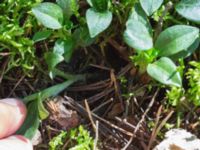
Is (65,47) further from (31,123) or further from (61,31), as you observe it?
(31,123)

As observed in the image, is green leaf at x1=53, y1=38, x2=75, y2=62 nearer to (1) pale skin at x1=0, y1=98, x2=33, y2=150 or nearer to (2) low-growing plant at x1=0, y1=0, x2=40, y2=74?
(2) low-growing plant at x1=0, y1=0, x2=40, y2=74

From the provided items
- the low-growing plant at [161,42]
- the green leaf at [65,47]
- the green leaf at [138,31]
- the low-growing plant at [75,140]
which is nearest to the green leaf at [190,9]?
the low-growing plant at [161,42]

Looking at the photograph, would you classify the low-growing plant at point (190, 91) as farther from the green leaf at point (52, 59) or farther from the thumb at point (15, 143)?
the thumb at point (15, 143)

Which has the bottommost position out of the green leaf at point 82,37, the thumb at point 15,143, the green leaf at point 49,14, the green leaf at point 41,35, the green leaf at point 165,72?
the thumb at point 15,143

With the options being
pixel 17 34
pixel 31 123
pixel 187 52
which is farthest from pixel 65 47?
pixel 187 52

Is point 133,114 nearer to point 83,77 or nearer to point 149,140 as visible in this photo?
point 149,140

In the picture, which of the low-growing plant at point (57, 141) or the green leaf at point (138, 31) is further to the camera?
the low-growing plant at point (57, 141)

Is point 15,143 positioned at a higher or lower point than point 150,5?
lower

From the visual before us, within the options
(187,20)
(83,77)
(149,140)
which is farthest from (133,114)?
(187,20)
